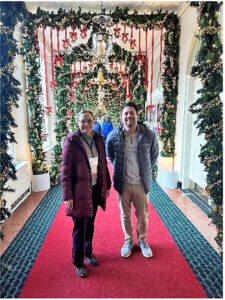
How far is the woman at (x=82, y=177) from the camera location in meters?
1.95

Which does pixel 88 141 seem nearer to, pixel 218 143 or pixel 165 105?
pixel 218 143

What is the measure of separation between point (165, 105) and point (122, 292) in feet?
13.0

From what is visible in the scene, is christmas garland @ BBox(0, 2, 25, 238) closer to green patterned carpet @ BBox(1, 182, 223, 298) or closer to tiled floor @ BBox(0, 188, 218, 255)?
green patterned carpet @ BBox(1, 182, 223, 298)

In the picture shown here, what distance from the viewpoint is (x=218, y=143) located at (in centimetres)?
187

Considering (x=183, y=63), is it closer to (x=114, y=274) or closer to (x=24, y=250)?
(x=114, y=274)

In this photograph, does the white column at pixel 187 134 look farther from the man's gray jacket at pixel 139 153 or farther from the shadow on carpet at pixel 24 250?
the shadow on carpet at pixel 24 250

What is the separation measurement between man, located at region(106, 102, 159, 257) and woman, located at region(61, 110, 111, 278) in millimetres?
174

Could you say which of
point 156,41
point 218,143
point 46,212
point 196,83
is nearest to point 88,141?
point 218,143

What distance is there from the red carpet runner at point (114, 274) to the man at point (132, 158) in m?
0.18

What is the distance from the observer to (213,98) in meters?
1.89

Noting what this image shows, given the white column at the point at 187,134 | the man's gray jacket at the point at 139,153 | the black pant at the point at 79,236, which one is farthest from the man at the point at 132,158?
the white column at the point at 187,134

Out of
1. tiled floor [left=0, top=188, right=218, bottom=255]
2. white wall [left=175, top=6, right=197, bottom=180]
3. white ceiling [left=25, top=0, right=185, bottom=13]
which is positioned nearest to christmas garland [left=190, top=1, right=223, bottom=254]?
tiled floor [left=0, top=188, right=218, bottom=255]

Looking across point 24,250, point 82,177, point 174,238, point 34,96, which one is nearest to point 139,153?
point 82,177

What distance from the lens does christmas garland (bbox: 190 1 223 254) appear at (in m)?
1.85
